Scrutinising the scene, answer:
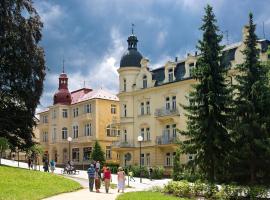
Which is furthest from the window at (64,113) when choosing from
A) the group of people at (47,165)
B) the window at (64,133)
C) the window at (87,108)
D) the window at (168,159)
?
the group of people at (47,165)

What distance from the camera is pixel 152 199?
22406mm

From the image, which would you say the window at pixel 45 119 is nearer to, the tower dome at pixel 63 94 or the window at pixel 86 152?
the tower dome at pixel 63 94

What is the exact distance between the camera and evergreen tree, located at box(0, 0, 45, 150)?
3831 centimetres

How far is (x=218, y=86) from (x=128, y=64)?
34.1 meters

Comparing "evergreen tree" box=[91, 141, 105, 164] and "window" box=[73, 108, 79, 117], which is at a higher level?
"window" box=[73, 108, 79, 117]

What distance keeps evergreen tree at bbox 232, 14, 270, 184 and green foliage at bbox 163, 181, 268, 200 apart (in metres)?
1.87

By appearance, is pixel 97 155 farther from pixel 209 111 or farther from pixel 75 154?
pixel 209 111

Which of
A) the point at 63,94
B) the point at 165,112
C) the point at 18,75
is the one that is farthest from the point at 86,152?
the point at 18,75

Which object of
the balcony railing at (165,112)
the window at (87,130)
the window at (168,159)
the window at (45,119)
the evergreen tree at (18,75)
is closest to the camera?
the evergreen tree at (18,75)

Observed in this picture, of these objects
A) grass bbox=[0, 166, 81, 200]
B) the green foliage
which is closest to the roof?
grass bbox=[0, 166, 81, 200]

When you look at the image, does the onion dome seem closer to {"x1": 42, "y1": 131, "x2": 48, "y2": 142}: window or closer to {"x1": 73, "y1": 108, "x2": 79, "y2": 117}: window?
{"x1": 73, "y1": 108, "x2": 79, "y2": 117}: window

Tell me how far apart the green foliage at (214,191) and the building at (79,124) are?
44.0 meters

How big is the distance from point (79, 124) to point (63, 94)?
712 cm

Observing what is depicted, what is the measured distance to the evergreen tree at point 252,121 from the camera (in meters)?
26.5
